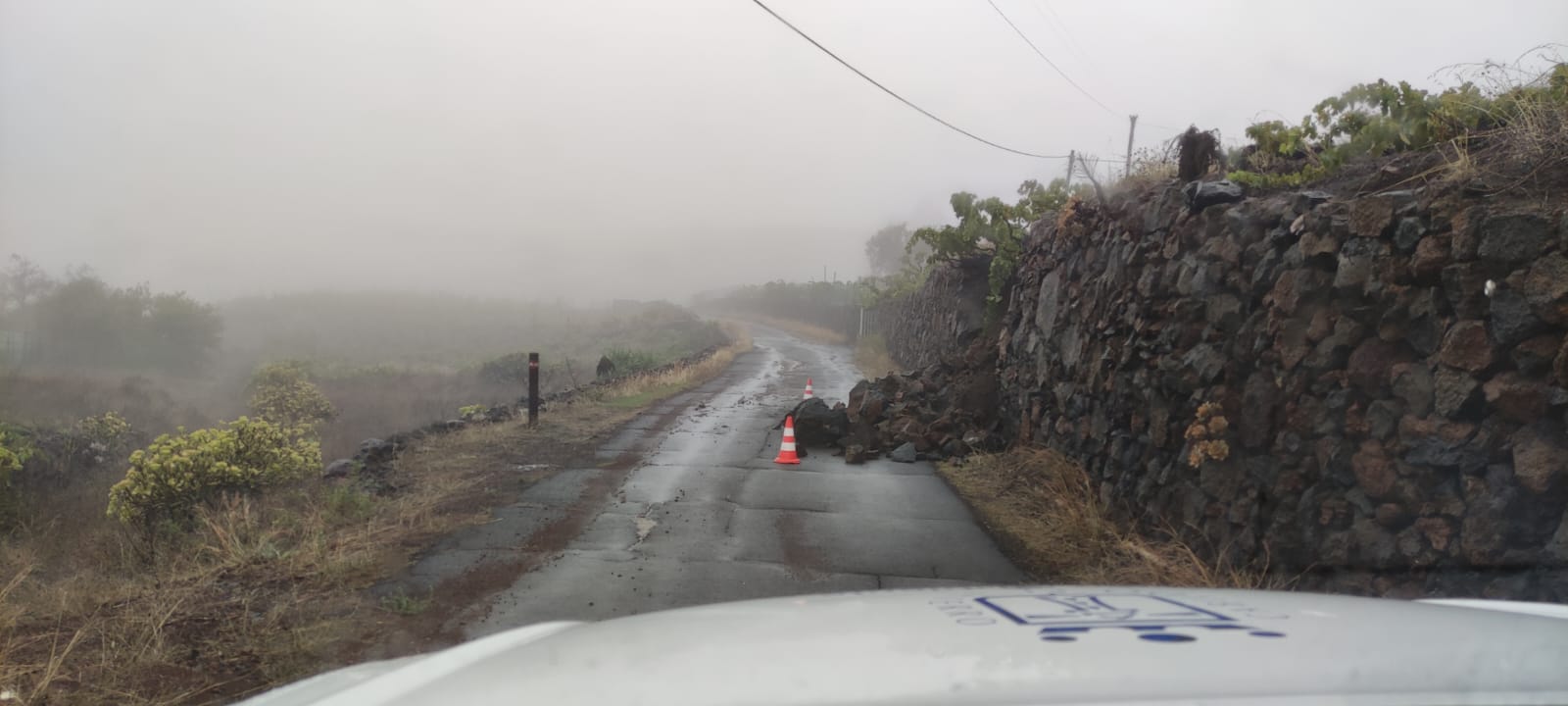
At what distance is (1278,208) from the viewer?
5312mm

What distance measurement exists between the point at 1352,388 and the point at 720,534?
4.56 metres

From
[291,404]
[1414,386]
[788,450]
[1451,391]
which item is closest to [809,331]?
[291,404]

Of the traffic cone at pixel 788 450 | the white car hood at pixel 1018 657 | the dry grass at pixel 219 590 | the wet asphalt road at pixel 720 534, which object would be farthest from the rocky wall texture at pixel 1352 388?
the dry grass at pixel 219 590

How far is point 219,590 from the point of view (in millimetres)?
5172

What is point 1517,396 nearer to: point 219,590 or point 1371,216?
point 1371,216

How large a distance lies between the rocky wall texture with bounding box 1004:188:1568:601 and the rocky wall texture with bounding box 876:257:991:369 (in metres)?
8.20

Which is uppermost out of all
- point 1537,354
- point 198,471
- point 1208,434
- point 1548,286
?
point 1548,286

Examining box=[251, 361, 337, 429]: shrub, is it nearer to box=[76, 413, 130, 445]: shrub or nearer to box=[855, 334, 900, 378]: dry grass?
box=[76, 413, 130, 445]: shrub

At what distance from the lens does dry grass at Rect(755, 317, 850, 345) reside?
1773 inches

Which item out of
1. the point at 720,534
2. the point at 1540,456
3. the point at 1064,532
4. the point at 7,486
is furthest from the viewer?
the point at 7,486

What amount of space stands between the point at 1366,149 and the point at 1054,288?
4086mm

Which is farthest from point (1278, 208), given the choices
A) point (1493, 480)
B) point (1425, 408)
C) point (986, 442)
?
point (986, 442)

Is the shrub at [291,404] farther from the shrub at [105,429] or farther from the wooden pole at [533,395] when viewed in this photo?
the wooden pole at [533,395]

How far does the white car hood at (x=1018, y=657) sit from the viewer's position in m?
1.49
